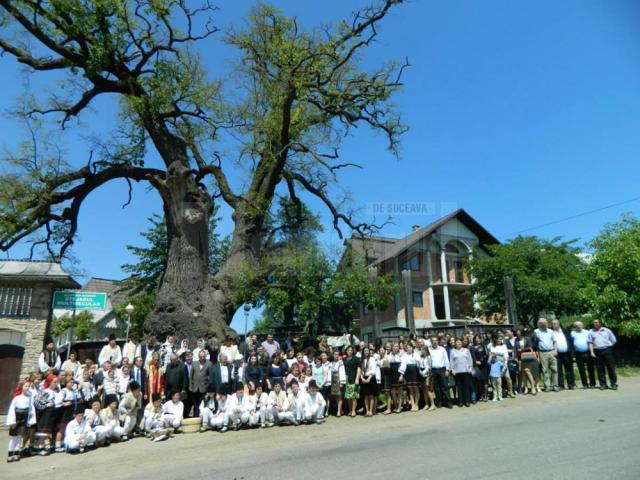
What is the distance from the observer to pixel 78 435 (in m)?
8.88

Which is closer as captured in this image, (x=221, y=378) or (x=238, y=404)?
(x=238, y=404)

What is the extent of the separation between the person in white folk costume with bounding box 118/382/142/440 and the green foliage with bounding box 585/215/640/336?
56.4 ft

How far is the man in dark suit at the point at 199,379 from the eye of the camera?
11047 millimetres

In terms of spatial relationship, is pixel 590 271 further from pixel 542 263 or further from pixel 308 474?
pixel 308 474

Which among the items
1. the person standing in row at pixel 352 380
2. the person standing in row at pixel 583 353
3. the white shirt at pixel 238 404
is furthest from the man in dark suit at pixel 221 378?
the person standing in row at pixel 583 353

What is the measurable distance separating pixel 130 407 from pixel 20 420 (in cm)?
208

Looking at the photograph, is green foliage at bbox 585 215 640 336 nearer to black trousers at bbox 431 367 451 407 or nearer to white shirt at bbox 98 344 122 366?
black trousers at bbox 431 367 451 407

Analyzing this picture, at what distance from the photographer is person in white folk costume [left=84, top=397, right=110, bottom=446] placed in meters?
9.14

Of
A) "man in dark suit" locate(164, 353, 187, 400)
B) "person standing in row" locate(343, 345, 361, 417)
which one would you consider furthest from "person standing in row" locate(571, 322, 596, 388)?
"man in dark suit" locate(164, 353, 187, 400)

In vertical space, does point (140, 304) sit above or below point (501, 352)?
above

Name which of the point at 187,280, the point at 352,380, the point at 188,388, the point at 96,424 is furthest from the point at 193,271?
the point at 352,380

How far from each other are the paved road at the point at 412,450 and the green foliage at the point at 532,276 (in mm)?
15526

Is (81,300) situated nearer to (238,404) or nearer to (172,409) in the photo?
(172,409)

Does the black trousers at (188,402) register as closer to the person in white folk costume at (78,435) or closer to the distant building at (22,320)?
the person in white folk costume at (78,435)
